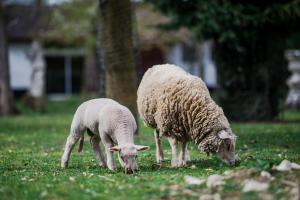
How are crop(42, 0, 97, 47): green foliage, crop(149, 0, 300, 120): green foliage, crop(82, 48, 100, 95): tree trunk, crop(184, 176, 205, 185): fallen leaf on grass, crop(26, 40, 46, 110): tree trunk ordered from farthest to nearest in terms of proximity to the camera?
crop(82, 48, 100, 95): tree trunk < crop(26, 40, 46, 110): tree trunk < crop(42, 0, 97, 47): green foliage < crop(149, 0, 300, 120): green foliage < crop(184, 176, 205, 185): fallen leaf on grass

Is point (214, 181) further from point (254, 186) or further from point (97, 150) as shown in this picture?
point (97, 150)

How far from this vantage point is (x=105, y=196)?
896 cm

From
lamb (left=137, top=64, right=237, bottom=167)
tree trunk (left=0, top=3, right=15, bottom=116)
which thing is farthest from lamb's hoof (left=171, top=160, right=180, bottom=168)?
tree trunk (left=0, top=3, right=15, bottom=116)

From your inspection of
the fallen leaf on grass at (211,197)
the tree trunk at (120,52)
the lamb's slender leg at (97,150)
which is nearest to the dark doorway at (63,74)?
the tree trunk at (120,52)

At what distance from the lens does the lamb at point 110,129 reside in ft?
36.8

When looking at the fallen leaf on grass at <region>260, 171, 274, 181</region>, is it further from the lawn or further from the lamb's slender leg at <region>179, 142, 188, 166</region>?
the lamb's slender leg at <region>179, 142, 188, 166</region>

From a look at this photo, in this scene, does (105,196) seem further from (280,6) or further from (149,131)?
(280,6)

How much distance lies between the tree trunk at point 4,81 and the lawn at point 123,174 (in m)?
13.1

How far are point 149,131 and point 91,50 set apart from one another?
24443 mm

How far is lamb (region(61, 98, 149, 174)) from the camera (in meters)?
11.2

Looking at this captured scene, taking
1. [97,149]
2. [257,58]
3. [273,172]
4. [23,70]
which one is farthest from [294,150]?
[23,70]

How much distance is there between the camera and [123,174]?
11086mm

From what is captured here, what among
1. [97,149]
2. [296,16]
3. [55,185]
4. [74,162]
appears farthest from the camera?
[296,16]

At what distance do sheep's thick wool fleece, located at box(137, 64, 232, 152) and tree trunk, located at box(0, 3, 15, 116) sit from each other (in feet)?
67.5
